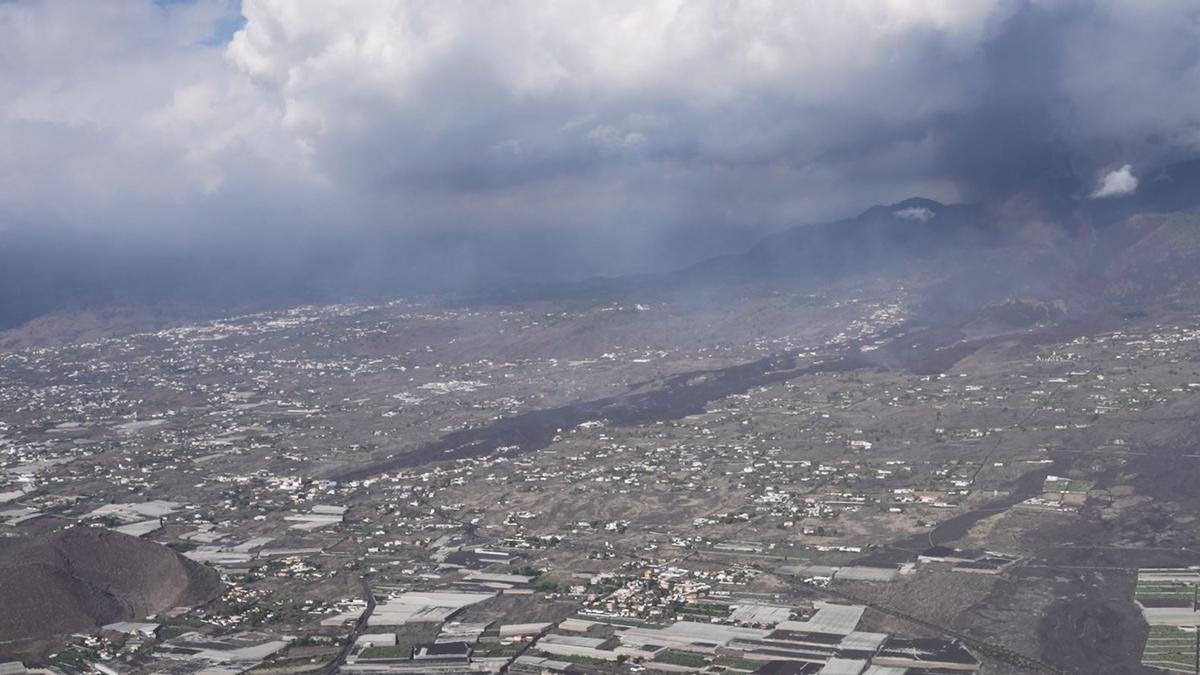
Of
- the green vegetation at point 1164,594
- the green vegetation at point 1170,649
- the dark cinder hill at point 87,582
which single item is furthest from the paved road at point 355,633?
the green vegetation at point 1164,594

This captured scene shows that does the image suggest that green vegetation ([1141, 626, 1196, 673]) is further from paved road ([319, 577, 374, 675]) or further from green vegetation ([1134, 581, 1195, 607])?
paved road ([319, 577, 374, 675])

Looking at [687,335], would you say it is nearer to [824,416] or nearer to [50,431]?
[824,416]

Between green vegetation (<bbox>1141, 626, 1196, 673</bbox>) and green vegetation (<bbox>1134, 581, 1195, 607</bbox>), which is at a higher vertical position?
green vegetation (<bbox>1134, 581, 1195, 607</bbox>)

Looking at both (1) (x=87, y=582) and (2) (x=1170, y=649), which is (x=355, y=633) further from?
(2) (x=1170, y=649)

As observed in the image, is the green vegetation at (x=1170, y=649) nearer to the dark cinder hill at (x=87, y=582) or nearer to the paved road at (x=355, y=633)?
the paved road at (x=355, y=633)

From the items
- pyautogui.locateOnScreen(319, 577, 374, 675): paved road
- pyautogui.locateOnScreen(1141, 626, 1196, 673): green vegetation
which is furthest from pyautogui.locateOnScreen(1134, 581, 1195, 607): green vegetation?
pyautogui.locateOnScreen(319, 577, 374, 675): paved road

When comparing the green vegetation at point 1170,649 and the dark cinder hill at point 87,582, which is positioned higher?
the dark cinder hill at point 87,582

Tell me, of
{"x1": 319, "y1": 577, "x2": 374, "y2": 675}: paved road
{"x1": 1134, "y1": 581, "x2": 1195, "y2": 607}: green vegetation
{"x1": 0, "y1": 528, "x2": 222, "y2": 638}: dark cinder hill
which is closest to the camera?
{"x1": 319, "y1": 577, "x2": 374, "y2": 675}: paved road

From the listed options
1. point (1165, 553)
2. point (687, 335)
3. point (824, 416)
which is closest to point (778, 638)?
point (1165, 553)

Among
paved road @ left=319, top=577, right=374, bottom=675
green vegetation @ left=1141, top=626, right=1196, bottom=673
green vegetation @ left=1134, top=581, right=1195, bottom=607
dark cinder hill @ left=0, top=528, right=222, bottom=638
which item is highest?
dark cinder hill @ left=0, top=528, right=222, bottom=638
